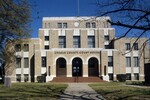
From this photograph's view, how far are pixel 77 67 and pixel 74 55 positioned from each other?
3.87 meters

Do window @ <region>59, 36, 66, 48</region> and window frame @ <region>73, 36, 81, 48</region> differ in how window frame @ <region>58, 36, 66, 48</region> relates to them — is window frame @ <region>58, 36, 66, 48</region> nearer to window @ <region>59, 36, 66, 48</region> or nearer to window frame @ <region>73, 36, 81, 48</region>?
window @ <region>59, 36, 66, 48</region>

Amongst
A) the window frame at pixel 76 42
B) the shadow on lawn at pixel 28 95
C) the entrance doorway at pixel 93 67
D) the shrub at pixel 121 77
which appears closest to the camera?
the shadow on lawn at pixel 28 95

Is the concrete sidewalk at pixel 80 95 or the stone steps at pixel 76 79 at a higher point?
the concrete sidewalk at pixel 80 95

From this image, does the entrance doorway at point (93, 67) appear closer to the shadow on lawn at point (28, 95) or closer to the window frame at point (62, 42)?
the window frame at point (62, 42)

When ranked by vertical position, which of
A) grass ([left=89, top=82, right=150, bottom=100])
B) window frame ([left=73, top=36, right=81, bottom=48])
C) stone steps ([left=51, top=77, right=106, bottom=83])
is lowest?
stone steps ([left=51, top=77, right=106, bottom=83])

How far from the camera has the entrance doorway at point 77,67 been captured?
61.6 meters

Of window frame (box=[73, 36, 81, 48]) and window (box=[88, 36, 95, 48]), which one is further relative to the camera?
window (box=[88, 36, 95, 48])

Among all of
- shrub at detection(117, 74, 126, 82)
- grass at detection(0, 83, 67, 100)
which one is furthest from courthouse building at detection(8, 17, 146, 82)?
grass at detection(0, 83, 67, 100)

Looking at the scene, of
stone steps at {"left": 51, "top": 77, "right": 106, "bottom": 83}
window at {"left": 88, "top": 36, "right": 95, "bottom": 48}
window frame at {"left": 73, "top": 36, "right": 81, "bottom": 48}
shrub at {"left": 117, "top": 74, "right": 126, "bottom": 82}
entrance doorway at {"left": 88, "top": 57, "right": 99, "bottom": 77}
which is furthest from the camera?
window at {"left": 88, "top": 36, "right": 95, "bottom": 48}

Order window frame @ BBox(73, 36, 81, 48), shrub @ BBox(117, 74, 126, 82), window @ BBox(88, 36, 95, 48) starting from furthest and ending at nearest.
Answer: window @ BBox(88, 36, 95, 48), window frame @ BBox(73, 36, 81, 48), shrub @ BBox(117, 74, 126, 82)

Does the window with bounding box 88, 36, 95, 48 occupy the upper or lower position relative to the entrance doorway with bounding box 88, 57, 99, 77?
upper

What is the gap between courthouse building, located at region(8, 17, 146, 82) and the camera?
58.6 meters

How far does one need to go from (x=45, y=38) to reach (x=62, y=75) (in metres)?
10.6

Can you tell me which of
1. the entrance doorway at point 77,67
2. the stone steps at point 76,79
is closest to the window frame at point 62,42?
the entrance doorway at point 77,67
